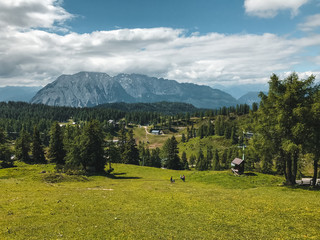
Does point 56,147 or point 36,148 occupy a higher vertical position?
point 56,147

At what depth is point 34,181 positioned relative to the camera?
4238 centimetres

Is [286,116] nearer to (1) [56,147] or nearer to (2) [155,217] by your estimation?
(2) [155,217]

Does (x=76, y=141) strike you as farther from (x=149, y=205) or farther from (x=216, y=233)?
(x=216, y=233)

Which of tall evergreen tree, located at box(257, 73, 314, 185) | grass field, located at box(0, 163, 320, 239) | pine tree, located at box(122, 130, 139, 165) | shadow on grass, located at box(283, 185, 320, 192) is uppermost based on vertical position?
tall evergreen tree, located at box(257, 73, 314, 185)

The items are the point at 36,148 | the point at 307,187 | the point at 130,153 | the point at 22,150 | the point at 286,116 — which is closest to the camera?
the point at 286,116

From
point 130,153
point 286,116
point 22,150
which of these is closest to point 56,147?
point 22,150

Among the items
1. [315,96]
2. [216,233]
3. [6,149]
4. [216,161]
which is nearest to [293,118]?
[315,96]

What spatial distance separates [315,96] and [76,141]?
5990 cm

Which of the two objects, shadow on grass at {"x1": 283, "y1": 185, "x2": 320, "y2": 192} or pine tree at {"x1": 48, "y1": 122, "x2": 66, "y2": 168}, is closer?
shadow on grass at {"x1": 283, "y1": 185, "x2": 320, "y2": 192}

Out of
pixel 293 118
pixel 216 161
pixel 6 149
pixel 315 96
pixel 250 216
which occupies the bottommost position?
pixel 216 161

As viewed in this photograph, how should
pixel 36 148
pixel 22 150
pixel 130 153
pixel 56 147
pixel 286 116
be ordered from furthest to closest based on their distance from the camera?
pixel 130 153 < pixel 22 150 < pixel 36 148 < pixel 56 147 < pixel 286 116

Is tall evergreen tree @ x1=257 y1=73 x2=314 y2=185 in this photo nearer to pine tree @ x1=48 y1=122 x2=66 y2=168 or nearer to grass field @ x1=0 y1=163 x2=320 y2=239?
grass field @ x1=0 y1=163 x2=320 y2=239

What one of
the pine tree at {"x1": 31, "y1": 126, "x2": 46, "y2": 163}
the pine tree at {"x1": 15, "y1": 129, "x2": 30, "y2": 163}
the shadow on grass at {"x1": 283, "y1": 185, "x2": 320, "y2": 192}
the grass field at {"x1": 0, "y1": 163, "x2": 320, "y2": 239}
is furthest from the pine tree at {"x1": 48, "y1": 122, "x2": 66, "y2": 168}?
the shadow on grass at {"x1": 283, "y1": 185, "x2": 320, "y2": 192}

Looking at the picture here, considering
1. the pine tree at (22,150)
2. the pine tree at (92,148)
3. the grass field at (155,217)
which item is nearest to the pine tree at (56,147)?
the pine tree at (92,148)
